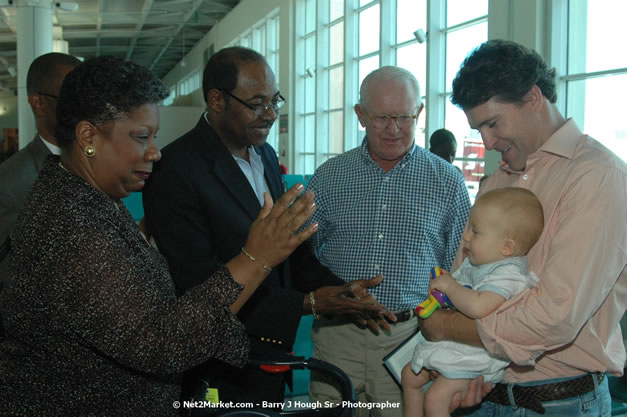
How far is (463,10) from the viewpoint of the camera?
6.38 meters

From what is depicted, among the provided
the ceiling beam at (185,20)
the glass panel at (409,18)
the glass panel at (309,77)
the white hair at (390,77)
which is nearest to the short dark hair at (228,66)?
the white hair at (390,77)

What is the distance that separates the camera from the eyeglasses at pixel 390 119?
8.52ft

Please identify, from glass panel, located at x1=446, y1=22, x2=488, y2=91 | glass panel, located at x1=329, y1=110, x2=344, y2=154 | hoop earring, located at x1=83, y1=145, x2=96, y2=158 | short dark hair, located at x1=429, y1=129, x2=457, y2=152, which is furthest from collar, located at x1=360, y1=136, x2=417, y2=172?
glass panel, located at x1=329, y1=110, x2=344, y2=154

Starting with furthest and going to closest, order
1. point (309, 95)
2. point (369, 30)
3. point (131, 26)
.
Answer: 1. point (131, 26)
2. point (309, 95)
3. point (369, 30)

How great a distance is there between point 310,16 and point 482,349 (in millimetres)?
10521

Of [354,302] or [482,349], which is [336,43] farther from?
[482,349]

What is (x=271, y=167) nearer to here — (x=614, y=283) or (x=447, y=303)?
(x=447, y=303)

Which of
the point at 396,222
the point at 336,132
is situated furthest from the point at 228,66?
the point at 336,132

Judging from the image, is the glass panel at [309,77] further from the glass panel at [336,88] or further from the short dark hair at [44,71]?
the short dark hair at [44,71]

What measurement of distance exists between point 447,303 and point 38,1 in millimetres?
9447

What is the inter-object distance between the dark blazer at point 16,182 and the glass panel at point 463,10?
507 cm

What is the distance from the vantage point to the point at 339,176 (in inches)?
108

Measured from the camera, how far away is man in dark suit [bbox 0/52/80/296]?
221cm

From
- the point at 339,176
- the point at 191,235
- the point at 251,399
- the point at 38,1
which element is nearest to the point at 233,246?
the point at 191,235
